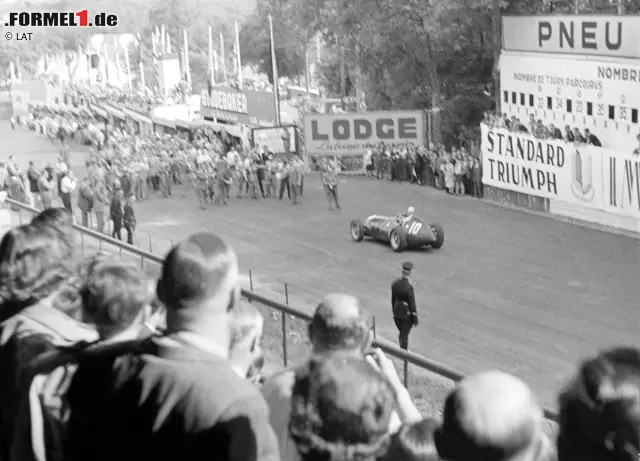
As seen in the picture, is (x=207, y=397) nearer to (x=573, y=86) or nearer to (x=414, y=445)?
(x=414, y=445)

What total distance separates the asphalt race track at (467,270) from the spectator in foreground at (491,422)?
12.3 meters

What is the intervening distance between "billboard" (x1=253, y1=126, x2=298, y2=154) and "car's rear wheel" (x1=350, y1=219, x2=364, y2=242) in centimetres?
1658

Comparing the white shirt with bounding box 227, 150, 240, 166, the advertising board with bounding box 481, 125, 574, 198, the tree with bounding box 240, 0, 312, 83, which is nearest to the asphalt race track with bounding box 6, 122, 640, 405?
the advertising board with bounding box 481, 125, 574, 198

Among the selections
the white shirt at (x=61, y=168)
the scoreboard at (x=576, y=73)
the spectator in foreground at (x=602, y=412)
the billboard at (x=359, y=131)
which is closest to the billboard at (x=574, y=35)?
the scoreboard at (x=576, y=73)

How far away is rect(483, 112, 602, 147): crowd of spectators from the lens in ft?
96.1

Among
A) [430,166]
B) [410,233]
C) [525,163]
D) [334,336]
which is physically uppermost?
[334,336]

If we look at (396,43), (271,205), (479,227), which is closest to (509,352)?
(479,227)

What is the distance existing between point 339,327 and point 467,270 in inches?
780

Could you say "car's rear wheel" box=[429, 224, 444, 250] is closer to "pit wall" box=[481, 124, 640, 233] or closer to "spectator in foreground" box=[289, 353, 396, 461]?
"pit wall" box=[481, 124, 640, 233]

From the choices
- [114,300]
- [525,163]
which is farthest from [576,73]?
[114,300]

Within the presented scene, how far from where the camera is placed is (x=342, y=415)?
3.39m

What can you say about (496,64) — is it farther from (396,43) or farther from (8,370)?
(8,370)

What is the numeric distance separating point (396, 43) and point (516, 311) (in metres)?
26.7

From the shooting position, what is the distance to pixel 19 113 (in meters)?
96.8
